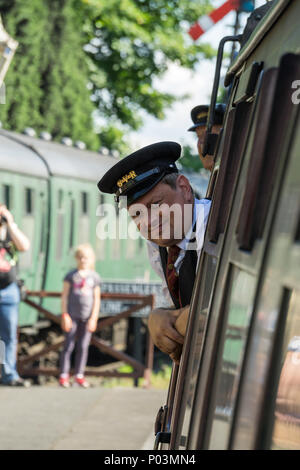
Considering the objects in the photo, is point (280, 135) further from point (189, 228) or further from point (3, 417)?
point (3, 417)

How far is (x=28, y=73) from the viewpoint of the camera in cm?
3033

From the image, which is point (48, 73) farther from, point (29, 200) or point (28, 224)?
point (28, 224)

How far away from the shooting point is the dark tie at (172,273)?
306 centimetres

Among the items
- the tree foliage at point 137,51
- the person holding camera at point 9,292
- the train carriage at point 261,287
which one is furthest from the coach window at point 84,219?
the train carriage at point 261,287

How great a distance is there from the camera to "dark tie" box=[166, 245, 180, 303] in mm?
3062

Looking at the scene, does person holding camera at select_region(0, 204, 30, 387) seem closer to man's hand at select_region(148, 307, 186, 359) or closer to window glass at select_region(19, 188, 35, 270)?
window glass at select_region(19, 188, 35, 270)

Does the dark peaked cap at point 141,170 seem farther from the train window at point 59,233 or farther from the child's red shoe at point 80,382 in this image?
the train window at point 59,233

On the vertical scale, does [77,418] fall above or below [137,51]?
below

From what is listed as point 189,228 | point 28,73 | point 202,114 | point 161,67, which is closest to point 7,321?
point 202,114

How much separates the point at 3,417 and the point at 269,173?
8.94 m

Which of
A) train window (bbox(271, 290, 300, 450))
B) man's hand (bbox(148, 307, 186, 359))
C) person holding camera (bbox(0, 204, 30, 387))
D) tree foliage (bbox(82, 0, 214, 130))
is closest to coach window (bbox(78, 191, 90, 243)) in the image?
person holding camera (bbox(0, 204, 30, 387))

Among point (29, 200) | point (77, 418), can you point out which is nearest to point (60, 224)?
point (29, 200)

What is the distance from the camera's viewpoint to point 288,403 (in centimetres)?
147

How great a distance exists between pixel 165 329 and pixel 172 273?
0.19m
